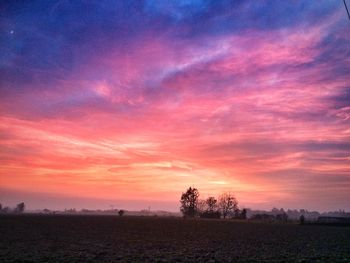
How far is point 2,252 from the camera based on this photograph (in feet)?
99.8

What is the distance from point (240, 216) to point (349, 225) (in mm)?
100988

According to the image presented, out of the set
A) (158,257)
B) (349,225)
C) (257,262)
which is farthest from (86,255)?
(349,225)

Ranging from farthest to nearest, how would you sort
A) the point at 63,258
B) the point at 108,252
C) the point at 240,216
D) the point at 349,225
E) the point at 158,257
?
the point at 240,216
the point at 349,225
the point at 108,252
the point at 158,257
the point at 63,258

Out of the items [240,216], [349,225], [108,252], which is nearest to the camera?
[108,252]

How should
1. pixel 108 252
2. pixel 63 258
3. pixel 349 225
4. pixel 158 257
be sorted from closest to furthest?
pixel 63 258
pixel 158 257
pixel 108 252
pixel 349 225

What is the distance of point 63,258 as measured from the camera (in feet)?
90.5

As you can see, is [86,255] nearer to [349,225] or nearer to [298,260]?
[298,260]

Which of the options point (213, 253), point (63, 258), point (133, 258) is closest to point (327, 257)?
point (213, 253)

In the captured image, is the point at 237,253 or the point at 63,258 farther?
the point at 237,253

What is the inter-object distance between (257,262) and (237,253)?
18.1 ft

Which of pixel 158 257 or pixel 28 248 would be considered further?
pixel 28 248

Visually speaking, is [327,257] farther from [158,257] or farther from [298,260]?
[158,257]

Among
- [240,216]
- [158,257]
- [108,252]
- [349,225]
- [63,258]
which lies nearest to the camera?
[63,258]

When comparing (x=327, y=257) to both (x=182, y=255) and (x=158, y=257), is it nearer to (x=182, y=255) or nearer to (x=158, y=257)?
(x=182, y=255)
